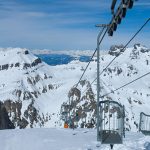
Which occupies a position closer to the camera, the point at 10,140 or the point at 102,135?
the point at 102,135

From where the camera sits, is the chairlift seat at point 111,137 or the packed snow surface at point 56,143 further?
the packed snow surface at point 56,143

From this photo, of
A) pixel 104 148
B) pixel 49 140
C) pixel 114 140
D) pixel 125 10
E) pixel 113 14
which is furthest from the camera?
pixel 49 140

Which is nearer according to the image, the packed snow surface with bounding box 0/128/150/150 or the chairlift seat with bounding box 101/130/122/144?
the chairlift seat with bounding box 101/130/122/144

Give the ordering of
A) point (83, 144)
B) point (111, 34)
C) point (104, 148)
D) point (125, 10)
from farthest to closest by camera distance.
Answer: point (83, 144)
point (104, 148)
point (111, 34)
point (125, 10)

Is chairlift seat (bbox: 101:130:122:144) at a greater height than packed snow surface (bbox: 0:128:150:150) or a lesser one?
greater

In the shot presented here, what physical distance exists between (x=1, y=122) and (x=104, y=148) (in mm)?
136381

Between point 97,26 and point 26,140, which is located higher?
point 97,26

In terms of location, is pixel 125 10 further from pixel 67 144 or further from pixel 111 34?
pixel 67 144

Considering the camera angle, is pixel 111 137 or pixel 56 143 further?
pixel 56 143

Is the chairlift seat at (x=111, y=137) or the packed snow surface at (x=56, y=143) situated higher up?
the chairlift seat at (x=111, y=137)

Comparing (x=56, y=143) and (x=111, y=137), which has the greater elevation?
(x=111, y=137)

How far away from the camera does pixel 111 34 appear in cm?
1405

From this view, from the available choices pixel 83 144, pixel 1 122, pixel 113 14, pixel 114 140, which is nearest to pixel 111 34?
pixel 113 14

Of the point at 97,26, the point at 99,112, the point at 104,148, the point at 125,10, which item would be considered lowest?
the point at 104,148
